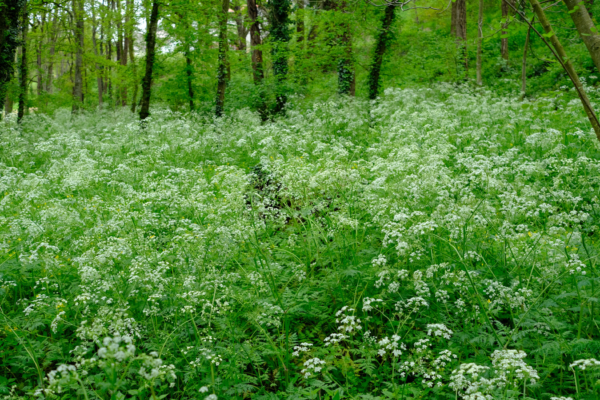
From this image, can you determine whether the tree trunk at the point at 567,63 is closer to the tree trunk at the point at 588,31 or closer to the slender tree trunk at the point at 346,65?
the tree trunk at the point at 588,31

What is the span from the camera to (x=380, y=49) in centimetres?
1566

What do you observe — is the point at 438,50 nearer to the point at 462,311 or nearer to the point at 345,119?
the point at 345,119

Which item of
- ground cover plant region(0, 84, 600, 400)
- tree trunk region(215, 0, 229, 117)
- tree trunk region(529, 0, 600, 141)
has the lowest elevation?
ground cover plant region(0, 84, 600, 400)

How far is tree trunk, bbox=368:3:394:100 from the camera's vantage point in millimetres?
15195

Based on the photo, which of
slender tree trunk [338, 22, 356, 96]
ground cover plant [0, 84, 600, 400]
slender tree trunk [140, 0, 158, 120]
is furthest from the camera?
slender tree trunk [338, 22, 356, 96]

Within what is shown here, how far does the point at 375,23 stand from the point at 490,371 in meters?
15.0

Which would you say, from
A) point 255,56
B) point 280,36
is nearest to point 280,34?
point 280,36

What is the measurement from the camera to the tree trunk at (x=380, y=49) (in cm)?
1520

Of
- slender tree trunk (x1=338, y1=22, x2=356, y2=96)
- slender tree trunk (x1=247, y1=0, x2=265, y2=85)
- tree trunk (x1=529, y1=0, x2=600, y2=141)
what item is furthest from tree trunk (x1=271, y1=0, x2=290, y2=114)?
tree trunk (x1=529, y1=0, x2=600, y2=141)

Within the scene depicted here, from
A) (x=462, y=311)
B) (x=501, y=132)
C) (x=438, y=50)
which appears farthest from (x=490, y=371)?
(x=438, y=50)

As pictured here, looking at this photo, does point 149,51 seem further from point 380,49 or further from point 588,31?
point 588,31

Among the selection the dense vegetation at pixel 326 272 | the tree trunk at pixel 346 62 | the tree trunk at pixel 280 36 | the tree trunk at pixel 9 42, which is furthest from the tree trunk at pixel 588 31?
the tree trunk at pixel 280 36

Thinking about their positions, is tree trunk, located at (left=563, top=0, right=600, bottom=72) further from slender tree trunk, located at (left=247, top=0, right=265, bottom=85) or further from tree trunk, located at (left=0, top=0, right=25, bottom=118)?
slender tree trunk, located at (left=247, top=0, right=265, bottom=85)

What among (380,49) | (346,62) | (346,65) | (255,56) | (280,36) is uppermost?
(280,36)
